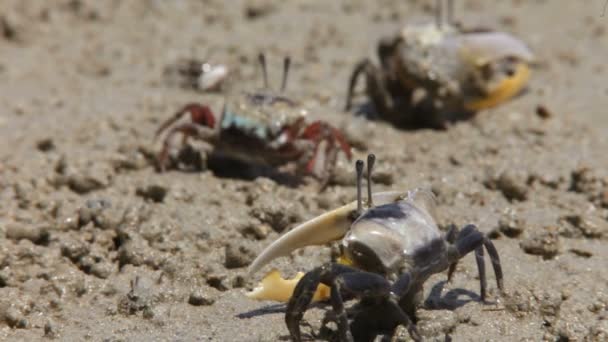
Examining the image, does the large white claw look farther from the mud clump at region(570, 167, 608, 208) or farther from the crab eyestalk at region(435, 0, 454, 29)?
the crab eyestalk at region(435, 0, 454, 29)

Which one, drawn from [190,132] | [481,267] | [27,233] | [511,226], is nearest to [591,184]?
[511,226]

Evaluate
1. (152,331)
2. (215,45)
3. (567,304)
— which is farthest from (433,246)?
(215,45)

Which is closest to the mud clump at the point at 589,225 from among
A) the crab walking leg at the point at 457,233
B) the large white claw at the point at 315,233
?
the crab walking leg at the point at 457,233

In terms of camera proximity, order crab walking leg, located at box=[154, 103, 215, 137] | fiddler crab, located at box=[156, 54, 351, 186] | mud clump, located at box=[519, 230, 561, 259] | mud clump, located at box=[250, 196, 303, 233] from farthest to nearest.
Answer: crab walking leg, located at box=[154, 103, 215, 137] < fiddler crab, located at box=[156, 54, 351, 186] < mud clump, located at box=[250, 196, 303, 233] < mud clump, located at box=[519, 230, 561, 259]

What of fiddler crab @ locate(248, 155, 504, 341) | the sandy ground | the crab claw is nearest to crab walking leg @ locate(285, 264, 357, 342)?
fiddler crab @ locate(248, 155, 504, 341)

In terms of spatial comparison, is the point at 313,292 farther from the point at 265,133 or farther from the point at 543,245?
the point at 265,133

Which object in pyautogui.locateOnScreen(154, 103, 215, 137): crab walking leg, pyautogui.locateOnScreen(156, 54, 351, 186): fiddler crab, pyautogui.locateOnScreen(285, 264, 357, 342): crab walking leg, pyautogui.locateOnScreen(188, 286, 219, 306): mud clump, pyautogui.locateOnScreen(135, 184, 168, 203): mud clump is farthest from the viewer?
pyautogui.locateOnScreen(154, 103, 215, 137): crab walking leg

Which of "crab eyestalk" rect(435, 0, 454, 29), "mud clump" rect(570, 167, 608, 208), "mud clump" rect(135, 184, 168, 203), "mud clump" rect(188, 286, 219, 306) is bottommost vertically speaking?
"mud clump" rect(188, 286, 219, 306)
